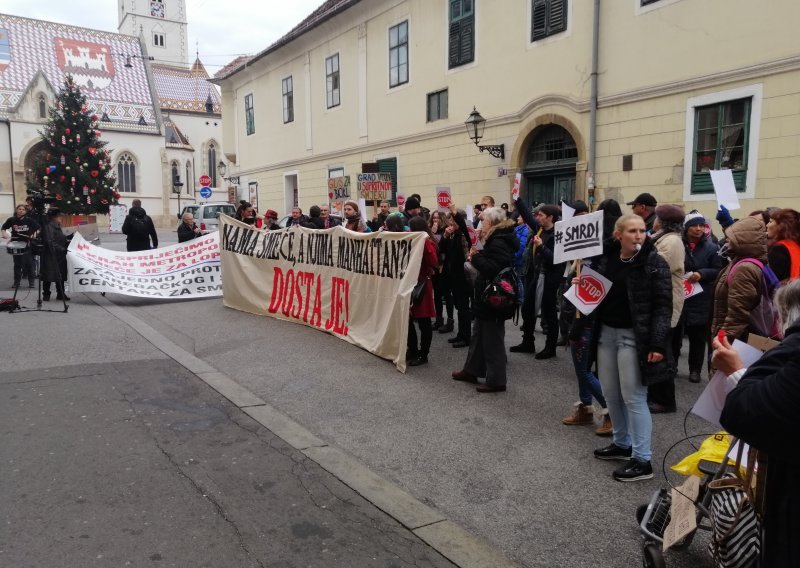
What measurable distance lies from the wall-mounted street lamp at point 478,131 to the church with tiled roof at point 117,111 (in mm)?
39702

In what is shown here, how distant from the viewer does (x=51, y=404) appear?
17.9ft

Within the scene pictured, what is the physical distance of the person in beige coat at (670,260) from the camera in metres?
5.32

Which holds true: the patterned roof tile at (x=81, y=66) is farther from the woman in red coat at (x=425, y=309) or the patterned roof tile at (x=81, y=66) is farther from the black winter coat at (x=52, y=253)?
the woman in red coat at (x=425, y=309)

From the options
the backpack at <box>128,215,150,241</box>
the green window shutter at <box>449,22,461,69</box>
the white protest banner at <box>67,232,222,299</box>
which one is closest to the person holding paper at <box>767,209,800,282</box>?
the white protest banner at <box>67,232,222,299</box>

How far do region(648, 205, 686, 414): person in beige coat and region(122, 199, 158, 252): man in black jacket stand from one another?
1050cm

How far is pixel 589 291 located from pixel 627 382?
0.64m

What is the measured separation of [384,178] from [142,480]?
9.84m

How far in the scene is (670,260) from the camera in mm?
5289

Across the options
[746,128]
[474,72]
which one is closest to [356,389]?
[746,128]

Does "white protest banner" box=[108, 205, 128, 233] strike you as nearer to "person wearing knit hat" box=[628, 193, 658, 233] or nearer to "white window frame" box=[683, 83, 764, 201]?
"white window frame" box=[683, 83, 764, 201]

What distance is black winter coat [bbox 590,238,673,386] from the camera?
3920mm

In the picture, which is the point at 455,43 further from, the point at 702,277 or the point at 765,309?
the point at 765,309

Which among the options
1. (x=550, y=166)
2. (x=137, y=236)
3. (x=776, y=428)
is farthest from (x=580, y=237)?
(x=137, y=236)

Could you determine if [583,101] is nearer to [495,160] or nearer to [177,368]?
[495,160]
